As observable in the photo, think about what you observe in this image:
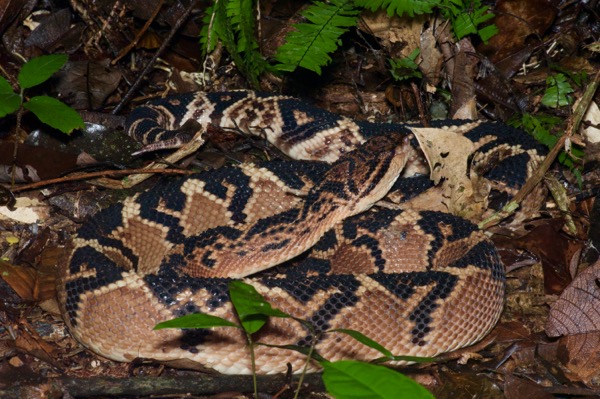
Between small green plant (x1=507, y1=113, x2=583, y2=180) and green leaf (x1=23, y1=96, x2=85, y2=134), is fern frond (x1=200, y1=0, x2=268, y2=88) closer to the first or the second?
green leaf (x1=23, y1=96, x2=85, y2=134)

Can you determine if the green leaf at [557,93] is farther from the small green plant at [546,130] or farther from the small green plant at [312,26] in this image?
the small green plant at [312,26]

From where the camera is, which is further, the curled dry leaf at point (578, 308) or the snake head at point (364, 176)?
the snake head at point (364, 176)

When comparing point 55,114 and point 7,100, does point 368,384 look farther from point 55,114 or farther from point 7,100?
point 7,100

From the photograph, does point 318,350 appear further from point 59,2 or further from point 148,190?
point 59,2

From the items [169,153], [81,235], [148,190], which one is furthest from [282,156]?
[81,235]

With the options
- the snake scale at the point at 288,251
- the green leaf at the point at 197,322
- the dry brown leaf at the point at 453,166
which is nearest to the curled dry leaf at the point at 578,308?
the snake scale at the point at 288,251

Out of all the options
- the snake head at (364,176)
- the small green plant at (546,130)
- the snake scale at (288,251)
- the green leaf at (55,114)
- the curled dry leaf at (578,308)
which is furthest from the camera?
the small green plant at (546,130)

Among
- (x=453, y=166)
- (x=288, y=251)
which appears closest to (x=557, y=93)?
(x=453, y=166)
